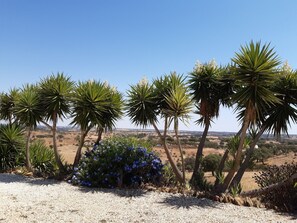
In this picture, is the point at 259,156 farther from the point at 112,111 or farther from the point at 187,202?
the point at 187,202

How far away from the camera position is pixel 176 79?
9.61 metres

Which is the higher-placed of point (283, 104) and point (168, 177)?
point (283, 104)

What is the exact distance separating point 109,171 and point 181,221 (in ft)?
12.5

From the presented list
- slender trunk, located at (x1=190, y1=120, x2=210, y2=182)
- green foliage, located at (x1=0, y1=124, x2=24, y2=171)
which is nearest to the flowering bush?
slender trunk, located at (x1=190, y1=120, x2=210, y2=182)

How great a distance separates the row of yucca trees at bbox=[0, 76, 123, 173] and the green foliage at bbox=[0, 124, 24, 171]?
65.3 inches

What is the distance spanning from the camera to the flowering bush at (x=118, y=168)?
29.9 feet

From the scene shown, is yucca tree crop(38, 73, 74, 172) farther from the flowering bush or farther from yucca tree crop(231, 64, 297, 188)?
yucca tree crop(231, 64, 297, 188)

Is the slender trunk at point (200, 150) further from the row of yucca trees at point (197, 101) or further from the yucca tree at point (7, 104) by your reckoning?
the yucca tree at point (7, 104)

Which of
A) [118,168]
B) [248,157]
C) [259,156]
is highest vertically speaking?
[248,157]

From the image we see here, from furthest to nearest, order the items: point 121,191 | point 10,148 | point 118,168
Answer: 1. point 10,148
2. point 118,168
3. point 121,191

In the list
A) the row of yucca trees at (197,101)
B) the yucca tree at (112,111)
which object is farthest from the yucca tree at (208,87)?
the yucca tree at (112,111)

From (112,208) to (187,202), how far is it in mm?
1818

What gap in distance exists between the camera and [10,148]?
43.7 feet

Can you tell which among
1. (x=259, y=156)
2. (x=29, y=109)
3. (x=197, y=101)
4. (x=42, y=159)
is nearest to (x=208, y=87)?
(x=197, y=101)
